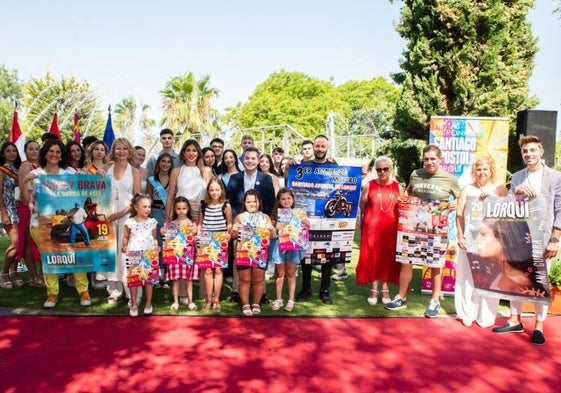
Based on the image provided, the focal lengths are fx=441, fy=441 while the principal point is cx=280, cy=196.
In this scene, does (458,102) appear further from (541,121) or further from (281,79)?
(281,79)

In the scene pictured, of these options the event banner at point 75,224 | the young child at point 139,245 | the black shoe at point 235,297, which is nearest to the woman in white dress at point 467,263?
the black shoe at point 235,297

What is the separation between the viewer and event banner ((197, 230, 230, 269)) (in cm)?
491

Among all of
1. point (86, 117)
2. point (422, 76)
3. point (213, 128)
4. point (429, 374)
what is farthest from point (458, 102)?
point (86, 117)

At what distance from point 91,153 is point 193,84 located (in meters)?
28.0

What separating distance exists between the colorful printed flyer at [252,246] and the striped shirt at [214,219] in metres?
0.25

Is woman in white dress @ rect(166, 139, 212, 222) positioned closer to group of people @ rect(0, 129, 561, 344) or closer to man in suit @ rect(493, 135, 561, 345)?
group of people @ rect(0, 129, 561, 344)

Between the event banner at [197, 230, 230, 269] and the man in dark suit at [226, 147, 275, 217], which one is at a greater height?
the man in dark suit at [226, 147, 275, 217]

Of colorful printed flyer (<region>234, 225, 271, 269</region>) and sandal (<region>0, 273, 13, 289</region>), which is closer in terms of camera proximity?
colorful printed flyer (<region>234, 225, 271, 269</region>)

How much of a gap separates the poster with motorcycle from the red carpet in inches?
35.4

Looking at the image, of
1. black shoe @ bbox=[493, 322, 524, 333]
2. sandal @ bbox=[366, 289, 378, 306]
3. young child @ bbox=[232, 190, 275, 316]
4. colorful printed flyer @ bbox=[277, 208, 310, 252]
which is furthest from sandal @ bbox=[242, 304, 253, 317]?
black shoe @ bbox=[493, 322, 524, 333]

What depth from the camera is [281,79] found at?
4462cm

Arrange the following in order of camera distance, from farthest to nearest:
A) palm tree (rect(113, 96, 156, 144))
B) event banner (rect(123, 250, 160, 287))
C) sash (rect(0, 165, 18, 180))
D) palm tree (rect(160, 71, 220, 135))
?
palm tree (rect(113, 96, 156, 144)) < palm tree (rect(160, 71, 220, 135)) < sash (rect(0, 165, 18, 180)) < event banner (rect(123, 250, 160, 287))

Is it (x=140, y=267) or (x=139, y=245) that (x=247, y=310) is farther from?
(x=139, y=245)

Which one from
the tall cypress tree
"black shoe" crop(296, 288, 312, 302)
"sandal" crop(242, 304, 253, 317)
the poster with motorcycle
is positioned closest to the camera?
"sandal" crop(242, 304, 253, 317)
